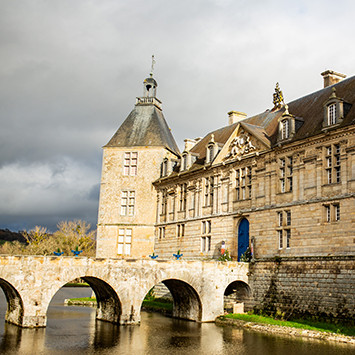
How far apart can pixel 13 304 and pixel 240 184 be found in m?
15.1

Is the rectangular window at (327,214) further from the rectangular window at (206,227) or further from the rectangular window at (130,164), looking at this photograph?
the rectangular window at (130,164)

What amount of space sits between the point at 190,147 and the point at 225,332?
69.5 ft

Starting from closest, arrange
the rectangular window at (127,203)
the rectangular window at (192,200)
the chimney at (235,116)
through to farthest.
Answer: the rectangular window at (192,200)
the rectangular window at (127,203)
the chimney at (235,116)

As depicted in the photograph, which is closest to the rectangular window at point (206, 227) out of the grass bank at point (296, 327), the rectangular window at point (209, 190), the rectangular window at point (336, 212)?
the rectangular window at point (209, 190)

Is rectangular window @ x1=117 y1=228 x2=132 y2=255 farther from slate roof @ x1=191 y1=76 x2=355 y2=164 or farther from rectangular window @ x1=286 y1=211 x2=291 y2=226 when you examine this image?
rectangular window @ x1=286 y1=211 x2=291 y2=226

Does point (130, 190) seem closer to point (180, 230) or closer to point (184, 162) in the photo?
point (184, 162)

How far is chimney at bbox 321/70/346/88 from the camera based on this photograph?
3094 cm

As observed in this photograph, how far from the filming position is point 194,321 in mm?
26547

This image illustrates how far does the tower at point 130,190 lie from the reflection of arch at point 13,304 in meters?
14.0

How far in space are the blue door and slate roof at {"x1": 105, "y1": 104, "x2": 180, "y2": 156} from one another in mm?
12167

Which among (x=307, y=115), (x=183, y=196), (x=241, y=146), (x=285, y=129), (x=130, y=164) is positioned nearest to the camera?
(x=285, y=129)

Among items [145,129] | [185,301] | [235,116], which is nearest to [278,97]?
[235,116]

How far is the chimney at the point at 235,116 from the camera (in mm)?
38750

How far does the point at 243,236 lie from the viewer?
2912 centimetres
